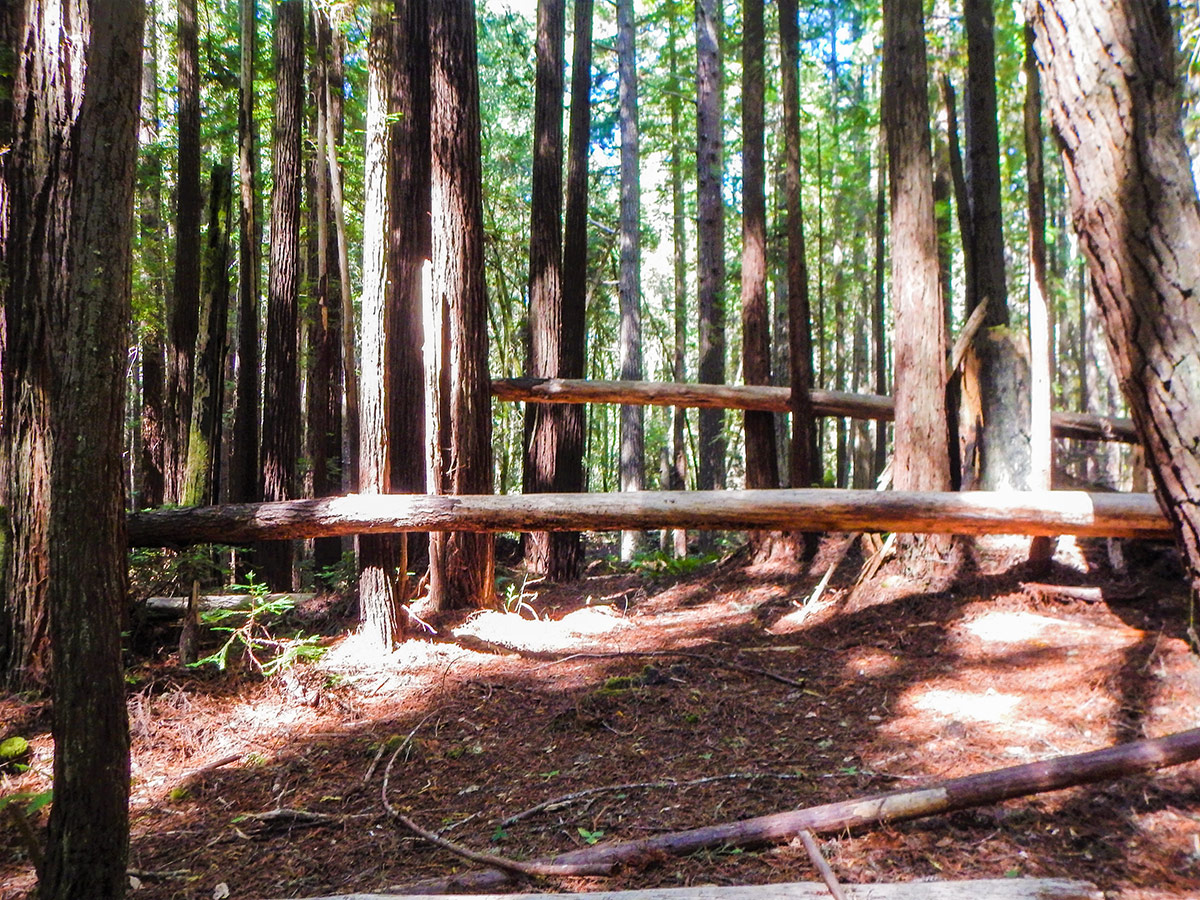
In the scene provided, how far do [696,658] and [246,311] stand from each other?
7.27m

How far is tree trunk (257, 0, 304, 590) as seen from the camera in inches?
416

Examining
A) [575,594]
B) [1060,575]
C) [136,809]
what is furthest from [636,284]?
[136,809]

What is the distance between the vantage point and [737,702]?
4.95 m

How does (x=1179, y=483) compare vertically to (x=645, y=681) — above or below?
above

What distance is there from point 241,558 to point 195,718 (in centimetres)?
555

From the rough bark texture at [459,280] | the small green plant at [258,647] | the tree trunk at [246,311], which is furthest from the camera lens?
the tree trunk at [246,311]

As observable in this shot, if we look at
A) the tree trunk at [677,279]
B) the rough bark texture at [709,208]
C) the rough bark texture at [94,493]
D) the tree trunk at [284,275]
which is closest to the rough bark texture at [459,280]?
the rough bark texture at [94,493]

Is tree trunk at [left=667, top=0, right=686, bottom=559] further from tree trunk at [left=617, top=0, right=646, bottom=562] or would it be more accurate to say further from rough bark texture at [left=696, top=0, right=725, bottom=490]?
rough bark texture at [left=696, top=0, right=725, bottom=490]

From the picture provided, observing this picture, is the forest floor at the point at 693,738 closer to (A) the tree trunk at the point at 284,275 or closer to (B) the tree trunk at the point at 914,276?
(B) the tree trunk at the point at 914,276

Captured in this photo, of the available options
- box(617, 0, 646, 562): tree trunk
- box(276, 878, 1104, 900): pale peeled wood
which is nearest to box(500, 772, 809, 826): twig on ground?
box(276, 878, 1104, 900): pale peeled wood

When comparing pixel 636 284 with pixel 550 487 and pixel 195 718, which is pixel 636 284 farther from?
pixel 195 718

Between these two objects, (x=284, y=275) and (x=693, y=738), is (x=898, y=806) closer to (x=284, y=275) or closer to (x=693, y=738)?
(x=693, y=738)

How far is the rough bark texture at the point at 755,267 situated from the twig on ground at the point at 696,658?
10.1ft

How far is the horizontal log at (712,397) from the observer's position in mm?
8172
